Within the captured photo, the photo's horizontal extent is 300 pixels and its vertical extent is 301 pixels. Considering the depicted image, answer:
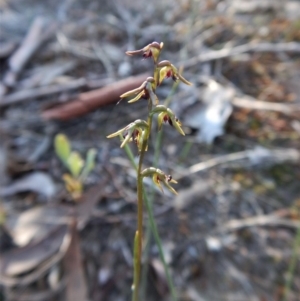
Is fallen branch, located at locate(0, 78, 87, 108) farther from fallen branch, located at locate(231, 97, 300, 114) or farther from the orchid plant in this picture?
the orchid plant

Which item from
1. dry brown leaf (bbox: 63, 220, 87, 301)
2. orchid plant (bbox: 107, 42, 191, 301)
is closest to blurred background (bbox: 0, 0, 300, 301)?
dry brown leaf (bbox: 63, 220, 87, 301)

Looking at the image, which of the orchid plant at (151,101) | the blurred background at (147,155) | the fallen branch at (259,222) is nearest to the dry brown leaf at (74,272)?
the blurred background at (147,155)

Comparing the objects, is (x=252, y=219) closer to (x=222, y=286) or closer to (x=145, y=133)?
(x=222, y=286)

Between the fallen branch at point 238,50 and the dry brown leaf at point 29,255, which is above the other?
the fallen branch at point 238,50

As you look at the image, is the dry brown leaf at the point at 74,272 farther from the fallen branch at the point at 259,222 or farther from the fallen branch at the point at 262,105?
the fallen branch at the point at 262,105

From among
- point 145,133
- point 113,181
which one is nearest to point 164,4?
point 113,181

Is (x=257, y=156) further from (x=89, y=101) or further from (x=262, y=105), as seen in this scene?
(x=89, y=101)

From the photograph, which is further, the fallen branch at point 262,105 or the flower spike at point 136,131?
the fallen branch at point 262,105

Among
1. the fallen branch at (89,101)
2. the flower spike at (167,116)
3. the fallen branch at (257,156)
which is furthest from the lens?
the fallen branch at (89,101)
